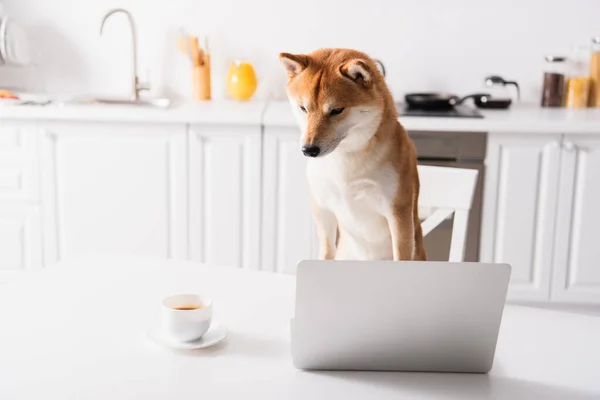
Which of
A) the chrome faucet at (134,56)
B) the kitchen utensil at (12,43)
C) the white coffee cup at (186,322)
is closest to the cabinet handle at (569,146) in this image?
the chrome faucet at (134,56)

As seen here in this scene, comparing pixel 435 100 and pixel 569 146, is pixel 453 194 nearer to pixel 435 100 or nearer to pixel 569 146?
pixel 569 146

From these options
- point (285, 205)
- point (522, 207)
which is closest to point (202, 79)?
point (285, 205)

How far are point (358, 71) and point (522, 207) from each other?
2080 millimetres

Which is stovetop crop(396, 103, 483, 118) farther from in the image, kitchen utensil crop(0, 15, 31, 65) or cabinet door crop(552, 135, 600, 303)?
kitchen utensil crop(0, 15, 31, 65)

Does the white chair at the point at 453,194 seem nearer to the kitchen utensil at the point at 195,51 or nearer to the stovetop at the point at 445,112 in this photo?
the stovetop at the point at 445,112

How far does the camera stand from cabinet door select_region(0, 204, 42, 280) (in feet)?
10.5

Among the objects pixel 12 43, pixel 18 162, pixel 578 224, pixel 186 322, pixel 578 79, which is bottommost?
pixel 578 224

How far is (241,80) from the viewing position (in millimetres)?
3504

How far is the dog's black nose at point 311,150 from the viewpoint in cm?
118

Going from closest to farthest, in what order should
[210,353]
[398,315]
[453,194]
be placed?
[398,315] → [210,353] → [453,194]

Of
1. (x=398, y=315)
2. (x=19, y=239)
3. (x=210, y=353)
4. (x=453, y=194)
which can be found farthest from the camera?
(x=19, y=239)

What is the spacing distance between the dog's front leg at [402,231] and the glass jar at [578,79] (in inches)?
96.8

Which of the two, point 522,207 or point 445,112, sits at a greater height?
point 445,112

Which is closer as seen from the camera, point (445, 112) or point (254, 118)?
point (254, 118)
